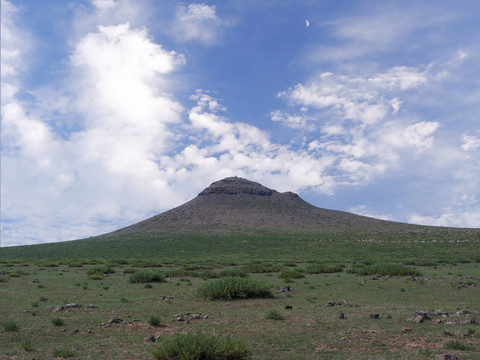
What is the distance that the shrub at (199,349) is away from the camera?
796 cm

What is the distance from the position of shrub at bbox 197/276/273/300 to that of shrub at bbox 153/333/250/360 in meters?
9.46

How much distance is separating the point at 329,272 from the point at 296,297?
14.3 metres

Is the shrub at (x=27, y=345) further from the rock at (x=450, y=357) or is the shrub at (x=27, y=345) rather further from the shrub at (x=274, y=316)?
the rock at (x=450, y=357)

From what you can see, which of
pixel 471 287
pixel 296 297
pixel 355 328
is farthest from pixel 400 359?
pixel 471 287

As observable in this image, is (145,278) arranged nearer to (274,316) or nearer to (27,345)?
(274,316)

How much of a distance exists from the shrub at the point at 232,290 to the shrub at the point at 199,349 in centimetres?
946

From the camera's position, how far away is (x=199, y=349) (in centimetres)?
795

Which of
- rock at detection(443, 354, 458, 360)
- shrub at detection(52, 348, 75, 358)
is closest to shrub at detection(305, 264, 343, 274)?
rock at detection(443, 354, 458, 360)

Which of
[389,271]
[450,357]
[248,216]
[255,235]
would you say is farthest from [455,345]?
[248,216]

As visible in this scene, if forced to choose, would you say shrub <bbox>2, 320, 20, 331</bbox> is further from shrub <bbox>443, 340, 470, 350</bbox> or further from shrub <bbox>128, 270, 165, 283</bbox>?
shrub <bbox>128, 270, 165, 283</bbox>

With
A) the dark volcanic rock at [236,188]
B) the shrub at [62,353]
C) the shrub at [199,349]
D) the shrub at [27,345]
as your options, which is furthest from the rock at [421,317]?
the dark volcanic rock at [236,188]

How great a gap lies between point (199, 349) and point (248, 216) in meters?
121

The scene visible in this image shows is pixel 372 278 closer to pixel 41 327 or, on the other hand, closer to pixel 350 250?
pixel 41 327

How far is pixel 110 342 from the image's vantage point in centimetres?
1048
